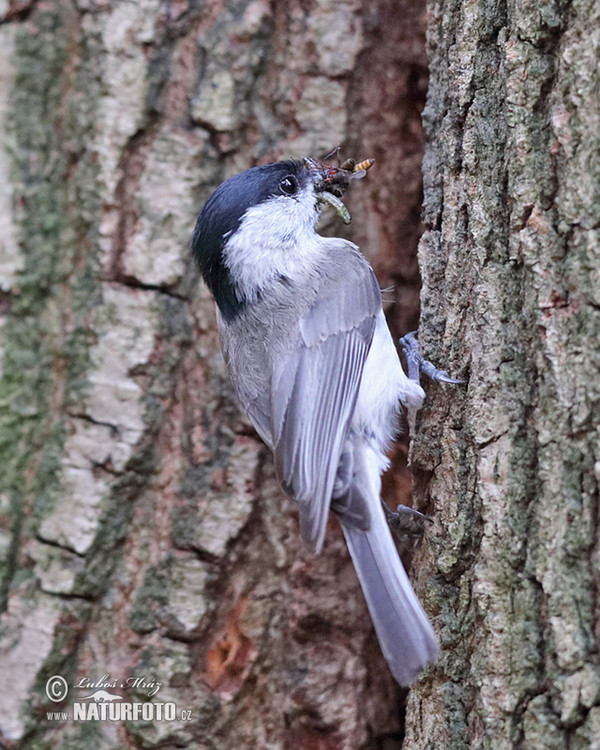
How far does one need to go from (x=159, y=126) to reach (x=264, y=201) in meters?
0.37

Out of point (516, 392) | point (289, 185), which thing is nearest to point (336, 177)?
point (289, 185)

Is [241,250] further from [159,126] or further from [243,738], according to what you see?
[243,738]

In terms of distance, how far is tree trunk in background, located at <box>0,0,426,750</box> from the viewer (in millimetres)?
2137

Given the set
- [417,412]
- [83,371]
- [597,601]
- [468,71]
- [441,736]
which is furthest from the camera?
[83,371]

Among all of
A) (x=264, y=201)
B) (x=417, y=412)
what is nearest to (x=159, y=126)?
Answer: (x=264, y=201)

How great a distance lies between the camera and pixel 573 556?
1452 millimetres

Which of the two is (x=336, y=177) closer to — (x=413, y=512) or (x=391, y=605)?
(x=413, y=512)

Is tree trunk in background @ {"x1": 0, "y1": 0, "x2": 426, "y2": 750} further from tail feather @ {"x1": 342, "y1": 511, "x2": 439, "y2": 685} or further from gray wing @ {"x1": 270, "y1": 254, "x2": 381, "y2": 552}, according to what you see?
tail feather @ {"x1": 342, "y1": 511, "x2": 439, "y2": 685}

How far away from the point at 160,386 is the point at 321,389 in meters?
0.46

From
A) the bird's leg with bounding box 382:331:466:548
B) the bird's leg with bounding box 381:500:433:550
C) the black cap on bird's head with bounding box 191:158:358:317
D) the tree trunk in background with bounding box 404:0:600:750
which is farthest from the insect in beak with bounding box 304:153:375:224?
the bird's leg with bounding box 381:500:433:550

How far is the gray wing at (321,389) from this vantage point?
77.9 inches

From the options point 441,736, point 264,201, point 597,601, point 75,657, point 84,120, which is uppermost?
point 84,120

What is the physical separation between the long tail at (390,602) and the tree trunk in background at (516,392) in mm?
76

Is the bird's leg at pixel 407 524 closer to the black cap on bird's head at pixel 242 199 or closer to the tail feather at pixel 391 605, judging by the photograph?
the tail feather at pixel 391 605
